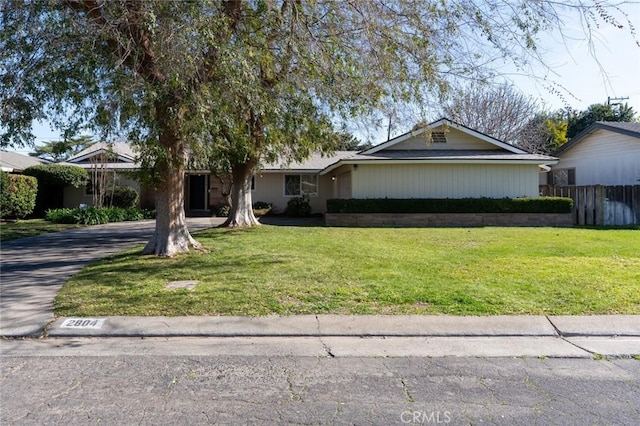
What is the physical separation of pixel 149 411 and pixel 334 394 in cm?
155

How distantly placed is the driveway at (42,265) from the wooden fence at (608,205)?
57.0ft

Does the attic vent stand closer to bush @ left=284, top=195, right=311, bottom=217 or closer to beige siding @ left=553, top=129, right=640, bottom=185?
bush @ left=284, top=195, right=311, bottom=217

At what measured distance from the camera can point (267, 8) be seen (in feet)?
28.6

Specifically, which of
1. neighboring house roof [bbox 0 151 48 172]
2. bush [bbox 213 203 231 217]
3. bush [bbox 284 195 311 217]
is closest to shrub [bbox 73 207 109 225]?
neighboring house roof [bbox 0 151 48 172]

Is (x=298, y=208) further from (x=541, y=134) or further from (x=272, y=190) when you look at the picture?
(x=541, y=134)

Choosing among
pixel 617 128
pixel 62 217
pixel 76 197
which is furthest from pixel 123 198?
pixel 617 128

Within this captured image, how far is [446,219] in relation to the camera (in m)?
19.4

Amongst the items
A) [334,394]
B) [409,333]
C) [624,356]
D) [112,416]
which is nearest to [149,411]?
[112,416]

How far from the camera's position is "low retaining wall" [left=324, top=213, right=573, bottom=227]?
19281 mm

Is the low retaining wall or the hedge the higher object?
the hedge

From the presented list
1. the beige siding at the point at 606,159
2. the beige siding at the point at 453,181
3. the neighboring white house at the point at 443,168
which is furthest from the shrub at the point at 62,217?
the beige siding at the point at 606,159

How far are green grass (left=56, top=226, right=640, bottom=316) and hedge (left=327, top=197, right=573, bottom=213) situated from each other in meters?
6.25

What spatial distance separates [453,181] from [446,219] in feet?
7.26
